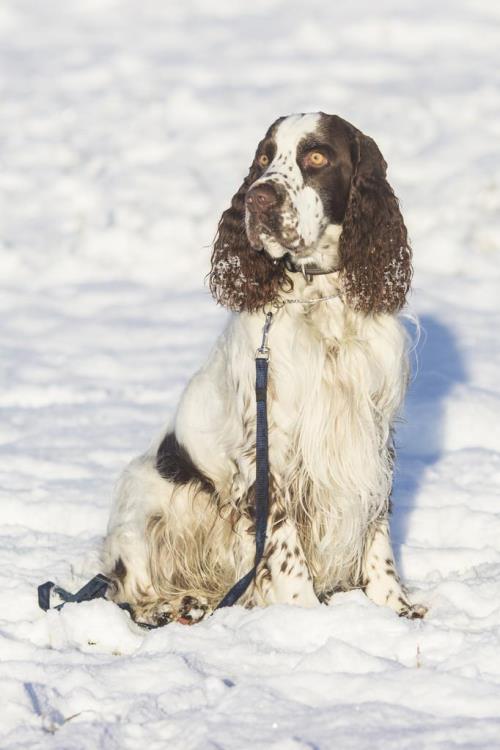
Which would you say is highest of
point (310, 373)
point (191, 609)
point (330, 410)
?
point (310, 373)

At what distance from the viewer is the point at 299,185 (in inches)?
158

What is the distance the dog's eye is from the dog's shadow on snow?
1078 mm

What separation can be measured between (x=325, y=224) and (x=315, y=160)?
217 millimetres

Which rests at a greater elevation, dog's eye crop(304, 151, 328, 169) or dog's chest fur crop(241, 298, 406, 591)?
dog's eye crop(304, 151, 328, 169)

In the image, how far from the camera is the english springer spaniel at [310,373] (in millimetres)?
4078

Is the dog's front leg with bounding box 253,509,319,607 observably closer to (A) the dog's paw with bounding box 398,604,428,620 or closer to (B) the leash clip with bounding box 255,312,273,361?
(A) the dog's paw with bounding box 398,604,428,620

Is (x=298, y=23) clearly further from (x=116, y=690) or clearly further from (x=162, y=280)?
(x=116, y=690)

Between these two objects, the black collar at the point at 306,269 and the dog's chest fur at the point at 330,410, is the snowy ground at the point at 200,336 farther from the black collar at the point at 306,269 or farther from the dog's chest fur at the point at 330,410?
the black collar at the point at 306,269

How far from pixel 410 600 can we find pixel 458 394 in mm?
2443

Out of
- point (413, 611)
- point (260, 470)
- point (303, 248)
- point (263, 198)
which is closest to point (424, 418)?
point (413, 611)

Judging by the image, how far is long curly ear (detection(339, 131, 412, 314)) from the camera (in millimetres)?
4086

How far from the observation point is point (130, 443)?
6117mm

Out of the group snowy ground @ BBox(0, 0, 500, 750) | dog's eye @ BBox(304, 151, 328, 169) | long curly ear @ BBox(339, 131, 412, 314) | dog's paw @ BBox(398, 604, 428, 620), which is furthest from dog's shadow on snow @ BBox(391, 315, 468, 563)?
dog's eye @ BBox(304, 151, 328, 169)

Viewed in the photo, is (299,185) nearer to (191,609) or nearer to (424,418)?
(191,609)
